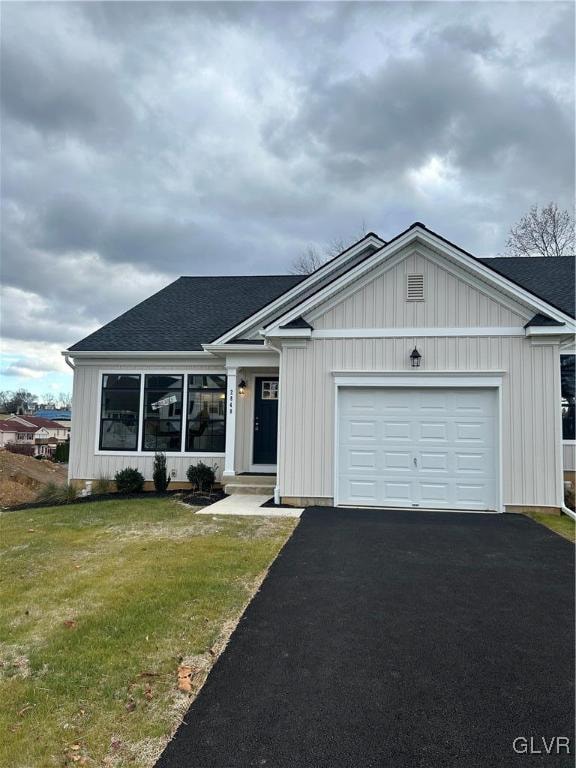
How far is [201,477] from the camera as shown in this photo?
11.1 m

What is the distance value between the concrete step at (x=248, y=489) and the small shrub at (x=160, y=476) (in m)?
1.84

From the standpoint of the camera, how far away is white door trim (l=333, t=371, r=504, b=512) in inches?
335

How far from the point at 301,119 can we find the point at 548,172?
9.57 metres

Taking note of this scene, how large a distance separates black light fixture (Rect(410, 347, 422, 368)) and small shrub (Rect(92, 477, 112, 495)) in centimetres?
821

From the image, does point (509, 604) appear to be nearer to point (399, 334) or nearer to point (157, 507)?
point (399, 334)

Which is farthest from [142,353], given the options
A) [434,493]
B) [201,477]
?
[434,493]

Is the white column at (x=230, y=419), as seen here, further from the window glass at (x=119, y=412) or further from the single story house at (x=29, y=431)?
the single story house at (x=29, y=431)

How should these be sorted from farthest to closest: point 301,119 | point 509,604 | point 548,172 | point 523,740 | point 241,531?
point 548,172 < point 301,119 < point 241,531 < point 509,604 < point 523,740

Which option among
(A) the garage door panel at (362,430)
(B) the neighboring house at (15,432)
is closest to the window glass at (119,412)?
(A) the garage door panel at (362,430)

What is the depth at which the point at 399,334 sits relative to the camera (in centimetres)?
899

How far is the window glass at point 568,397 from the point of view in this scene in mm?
10320

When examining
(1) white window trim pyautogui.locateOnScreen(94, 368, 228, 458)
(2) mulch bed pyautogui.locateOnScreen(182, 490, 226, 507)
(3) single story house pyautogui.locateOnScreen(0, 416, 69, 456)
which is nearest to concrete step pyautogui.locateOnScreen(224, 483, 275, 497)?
(2) mulch bed pyautogui.locateOnScreen(182, 490, 226, 507)

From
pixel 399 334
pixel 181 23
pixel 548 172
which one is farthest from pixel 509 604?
pixel 548 172

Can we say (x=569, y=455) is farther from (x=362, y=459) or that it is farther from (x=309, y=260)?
(x=309, y=260)
